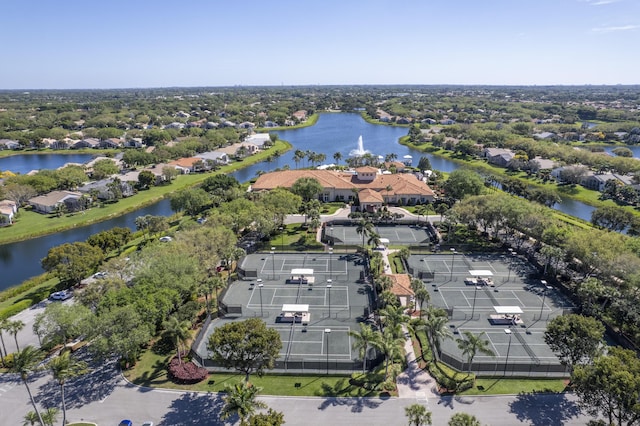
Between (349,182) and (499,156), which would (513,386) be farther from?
(499,156)

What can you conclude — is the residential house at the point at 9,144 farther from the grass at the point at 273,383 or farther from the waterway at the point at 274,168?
the grass at the point at 273,383

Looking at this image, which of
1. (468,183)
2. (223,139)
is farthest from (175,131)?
(468,183)

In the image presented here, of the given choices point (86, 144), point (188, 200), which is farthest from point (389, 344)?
point (86, 144)

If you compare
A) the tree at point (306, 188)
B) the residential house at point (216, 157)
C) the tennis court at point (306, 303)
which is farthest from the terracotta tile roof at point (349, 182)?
the residential house at point (216, 157)

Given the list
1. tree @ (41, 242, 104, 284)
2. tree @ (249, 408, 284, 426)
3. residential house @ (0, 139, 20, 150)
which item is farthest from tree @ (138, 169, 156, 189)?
residential house @ (0, 139, 20, 150)

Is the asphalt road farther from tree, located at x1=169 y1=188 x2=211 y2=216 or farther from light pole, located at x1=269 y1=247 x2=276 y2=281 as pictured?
tree, located at x1=169 y1=188 x2=211 y2=216

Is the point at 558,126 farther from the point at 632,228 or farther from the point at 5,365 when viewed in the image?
the point at 5,365
